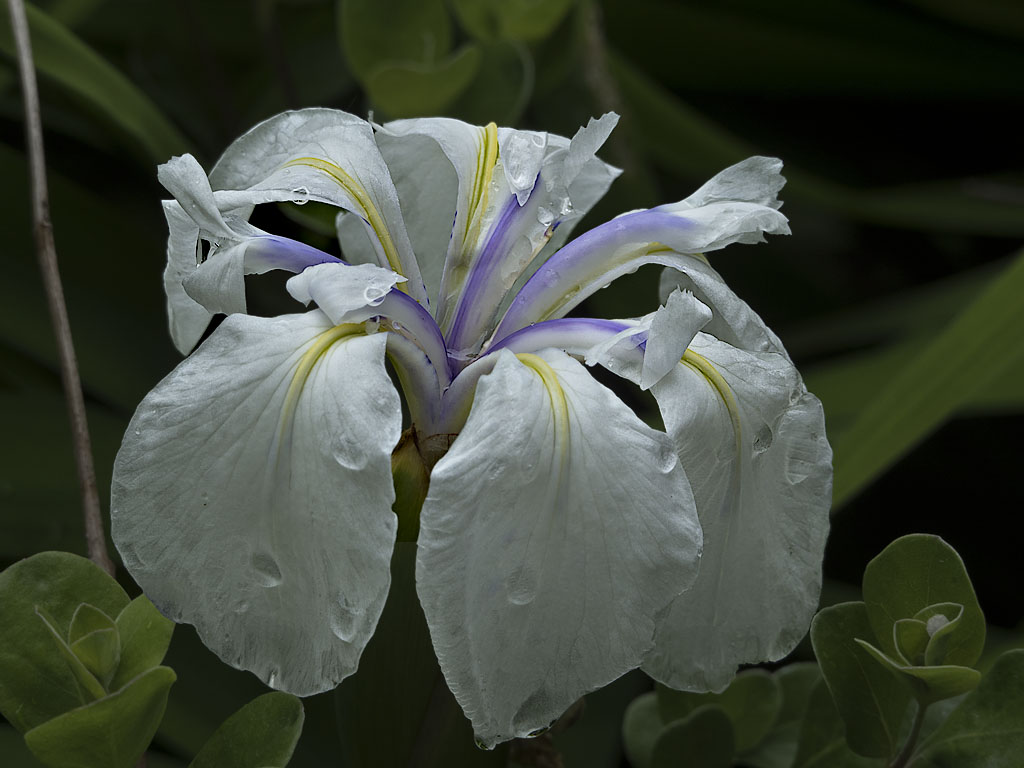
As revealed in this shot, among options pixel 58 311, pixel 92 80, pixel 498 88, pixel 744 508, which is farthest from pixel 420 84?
pixel 744 508

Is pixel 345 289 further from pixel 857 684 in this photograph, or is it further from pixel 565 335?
pixel 857 684

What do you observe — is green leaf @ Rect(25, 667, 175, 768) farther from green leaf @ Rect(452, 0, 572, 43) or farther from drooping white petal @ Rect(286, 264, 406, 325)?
green leaf @ Rect(452, 0, 572, 43)

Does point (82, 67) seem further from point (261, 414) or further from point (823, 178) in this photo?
point (823, 178)

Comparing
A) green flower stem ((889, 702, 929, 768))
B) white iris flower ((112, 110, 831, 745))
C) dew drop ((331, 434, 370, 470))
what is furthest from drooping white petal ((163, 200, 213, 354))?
green flower stem ((889, 702, 929, 768))

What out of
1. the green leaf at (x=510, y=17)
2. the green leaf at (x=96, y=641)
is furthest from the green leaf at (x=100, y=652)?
the green leaf at (x=510, y=17)

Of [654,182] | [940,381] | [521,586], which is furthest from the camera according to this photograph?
[654,182]

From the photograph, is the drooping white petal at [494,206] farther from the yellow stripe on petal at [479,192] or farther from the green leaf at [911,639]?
the green leaf at [911,639]
